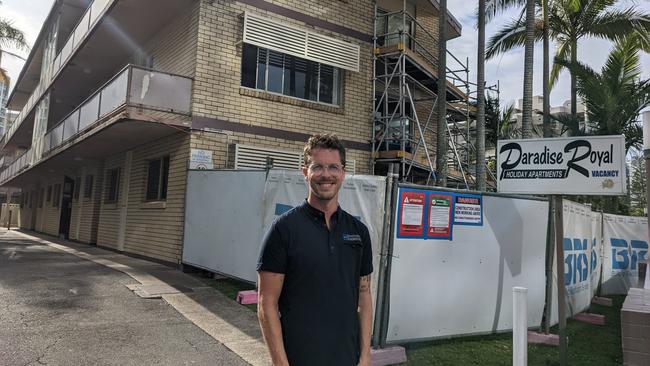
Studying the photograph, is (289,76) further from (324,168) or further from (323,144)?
(324,168)

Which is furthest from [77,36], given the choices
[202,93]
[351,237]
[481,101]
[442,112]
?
[351,237]

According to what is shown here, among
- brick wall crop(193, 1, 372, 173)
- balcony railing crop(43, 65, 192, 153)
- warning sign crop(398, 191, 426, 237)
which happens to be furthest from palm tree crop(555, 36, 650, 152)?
balcony railing crop(43, 65, 192, 153)

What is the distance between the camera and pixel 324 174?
2.26m

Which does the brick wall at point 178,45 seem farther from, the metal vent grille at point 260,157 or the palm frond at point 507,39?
the palm frond at point 507,39

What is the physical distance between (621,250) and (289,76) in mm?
9479

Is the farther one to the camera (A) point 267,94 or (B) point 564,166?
(A) point 267,94

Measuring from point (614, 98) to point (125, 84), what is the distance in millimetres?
13729

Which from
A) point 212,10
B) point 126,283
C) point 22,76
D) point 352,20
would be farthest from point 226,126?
point 22,76

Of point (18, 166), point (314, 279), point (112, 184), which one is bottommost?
point (314, 279)

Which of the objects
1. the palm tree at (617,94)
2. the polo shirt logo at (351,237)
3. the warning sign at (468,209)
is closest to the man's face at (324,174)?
the polo shirt logo at (351,237)

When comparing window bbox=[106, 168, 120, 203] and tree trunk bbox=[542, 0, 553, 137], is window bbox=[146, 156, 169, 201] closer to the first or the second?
window bbox=[106, 168, 120, 203]

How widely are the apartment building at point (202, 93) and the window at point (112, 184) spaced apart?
0.04m

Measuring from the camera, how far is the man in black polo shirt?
2113 mm

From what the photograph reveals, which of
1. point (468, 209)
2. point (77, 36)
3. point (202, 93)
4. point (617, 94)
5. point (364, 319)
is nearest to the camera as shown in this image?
point (364, 319)
